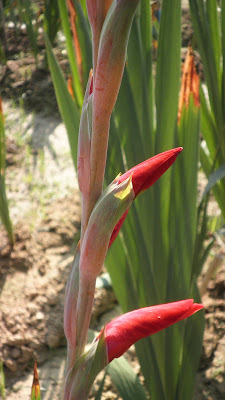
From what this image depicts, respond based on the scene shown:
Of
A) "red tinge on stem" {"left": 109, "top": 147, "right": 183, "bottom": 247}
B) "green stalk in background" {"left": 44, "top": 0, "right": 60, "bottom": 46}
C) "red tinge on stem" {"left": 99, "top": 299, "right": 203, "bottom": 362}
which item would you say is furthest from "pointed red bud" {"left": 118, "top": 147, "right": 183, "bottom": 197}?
"green stalk in background" {"left": 44, "top": 0, "right": 60, "bottom": 46}

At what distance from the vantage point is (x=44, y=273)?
1.60 metres

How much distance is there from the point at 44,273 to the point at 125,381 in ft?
2.14

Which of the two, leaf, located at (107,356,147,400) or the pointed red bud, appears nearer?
the pointed red bud

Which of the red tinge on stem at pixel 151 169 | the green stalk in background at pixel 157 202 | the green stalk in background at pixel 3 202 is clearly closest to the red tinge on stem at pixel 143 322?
the red tinge on stem at pixel 151 169

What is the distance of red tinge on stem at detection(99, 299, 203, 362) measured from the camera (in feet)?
1.61

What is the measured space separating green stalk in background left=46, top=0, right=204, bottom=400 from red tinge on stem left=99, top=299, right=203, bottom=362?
0.48 meters

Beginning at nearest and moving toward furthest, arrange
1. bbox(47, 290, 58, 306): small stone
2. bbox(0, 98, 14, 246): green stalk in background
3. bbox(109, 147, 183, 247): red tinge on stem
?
bbox(109, 147, 183, 247): red tinge on stem < bbox(47, 290, 58, 306): small stone < bbox(0, 98, 14, 246): green stalk in background

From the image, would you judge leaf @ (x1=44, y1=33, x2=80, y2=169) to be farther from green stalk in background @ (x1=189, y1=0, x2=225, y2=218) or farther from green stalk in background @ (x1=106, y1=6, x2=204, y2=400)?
green stalk in background @ (x1=189, y1=0, x2=225, y2=218)

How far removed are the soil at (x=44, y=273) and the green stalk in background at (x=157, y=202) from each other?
6.1 inches

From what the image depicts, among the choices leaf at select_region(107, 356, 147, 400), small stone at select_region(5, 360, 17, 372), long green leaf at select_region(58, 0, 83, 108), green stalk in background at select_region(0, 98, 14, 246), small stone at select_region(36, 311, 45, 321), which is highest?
long green leaf at select_region(58, 0, 83, 108)

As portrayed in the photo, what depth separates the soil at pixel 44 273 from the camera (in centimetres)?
136

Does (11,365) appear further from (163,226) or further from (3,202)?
(163,226)

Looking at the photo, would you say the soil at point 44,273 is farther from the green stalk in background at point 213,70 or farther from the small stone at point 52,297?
the green stalk in background at point 213,70

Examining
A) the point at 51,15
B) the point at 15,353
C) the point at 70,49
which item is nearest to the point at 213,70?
the point at 70,49
